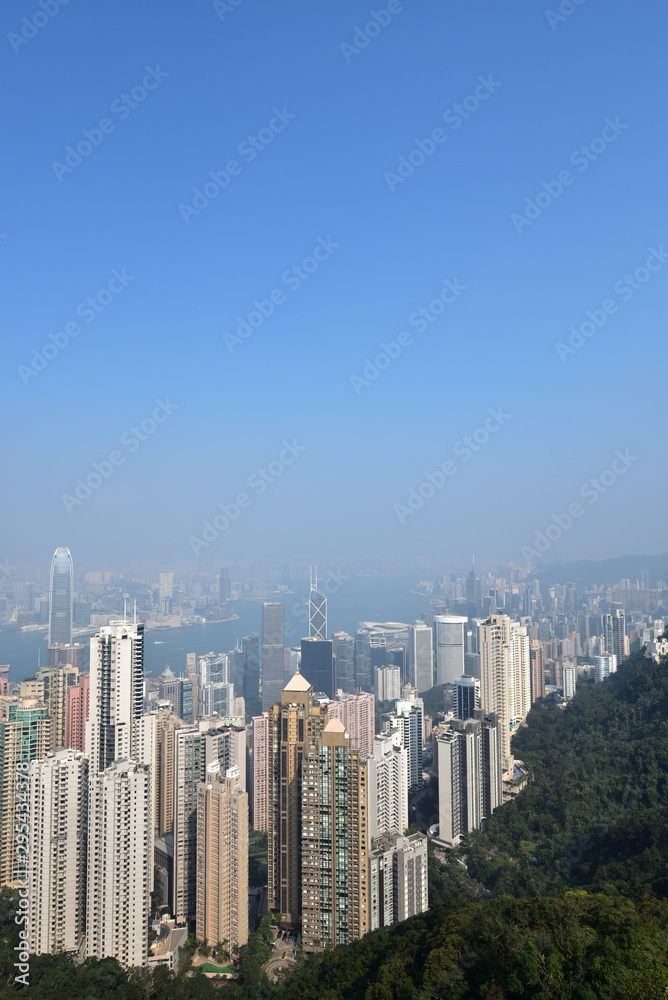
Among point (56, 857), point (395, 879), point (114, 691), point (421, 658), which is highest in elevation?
point (114, 691)

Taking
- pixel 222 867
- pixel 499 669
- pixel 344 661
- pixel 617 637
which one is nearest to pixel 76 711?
pixel 222 867

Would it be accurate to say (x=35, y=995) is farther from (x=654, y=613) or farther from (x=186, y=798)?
(x=654, y=613)

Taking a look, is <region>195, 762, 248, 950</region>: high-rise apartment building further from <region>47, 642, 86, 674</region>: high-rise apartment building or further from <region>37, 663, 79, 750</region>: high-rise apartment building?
<region>47, 642, 86, 674</region>: high-rise apartment building

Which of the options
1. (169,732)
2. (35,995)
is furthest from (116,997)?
(169,732)

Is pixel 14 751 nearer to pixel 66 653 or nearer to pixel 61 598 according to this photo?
pixel 66 653

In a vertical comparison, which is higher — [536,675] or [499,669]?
[499,669]

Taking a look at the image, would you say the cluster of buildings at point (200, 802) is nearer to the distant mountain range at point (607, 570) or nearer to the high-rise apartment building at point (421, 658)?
the high-rise apartment building at point (421, 658)

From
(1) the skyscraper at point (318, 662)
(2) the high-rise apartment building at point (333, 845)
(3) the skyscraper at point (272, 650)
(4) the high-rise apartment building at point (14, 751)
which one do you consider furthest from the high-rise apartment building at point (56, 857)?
(1) the skyscraper at point (318, 662)
